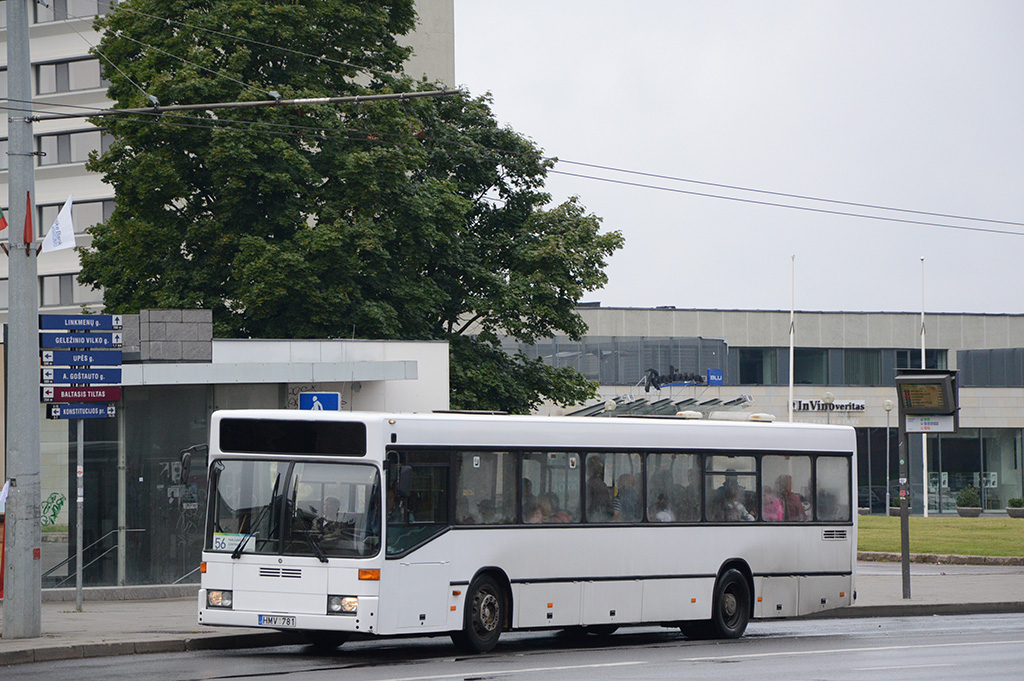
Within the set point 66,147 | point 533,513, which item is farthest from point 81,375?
point 66,147

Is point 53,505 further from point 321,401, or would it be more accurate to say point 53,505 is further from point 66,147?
point 66,147

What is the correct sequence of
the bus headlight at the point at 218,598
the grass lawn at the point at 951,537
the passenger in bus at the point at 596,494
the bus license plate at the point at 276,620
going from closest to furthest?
1. the bus license plate at the point at 276,620
2. the bus headlight at the point at 218,598
3. the passenger in bus at the point at 596,494
4. the grass lawn at the point at 951,537

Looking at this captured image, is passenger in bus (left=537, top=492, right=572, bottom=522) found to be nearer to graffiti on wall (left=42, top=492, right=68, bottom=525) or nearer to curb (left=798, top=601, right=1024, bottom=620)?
curb (left=798, top=601, right=1024, bottom=620)

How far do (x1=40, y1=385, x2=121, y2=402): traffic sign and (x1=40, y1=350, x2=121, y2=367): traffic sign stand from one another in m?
0.28

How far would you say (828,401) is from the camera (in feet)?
217

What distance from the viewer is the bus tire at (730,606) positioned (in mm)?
19266

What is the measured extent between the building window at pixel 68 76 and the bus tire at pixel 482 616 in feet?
155

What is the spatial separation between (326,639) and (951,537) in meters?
29.2

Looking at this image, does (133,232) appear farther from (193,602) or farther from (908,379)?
(908,379)

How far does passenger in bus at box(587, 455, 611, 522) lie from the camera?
59.0 feet

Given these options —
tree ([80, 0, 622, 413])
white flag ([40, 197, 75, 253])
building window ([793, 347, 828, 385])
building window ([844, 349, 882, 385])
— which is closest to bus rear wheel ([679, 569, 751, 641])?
white flag ([40, 197, 75, 253])

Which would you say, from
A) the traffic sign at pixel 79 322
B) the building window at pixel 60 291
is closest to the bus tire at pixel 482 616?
the traffic sign at pixel 79 322

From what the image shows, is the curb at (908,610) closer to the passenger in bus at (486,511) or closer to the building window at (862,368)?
the passenger in bus at (486,511)

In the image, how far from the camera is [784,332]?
241 ft
